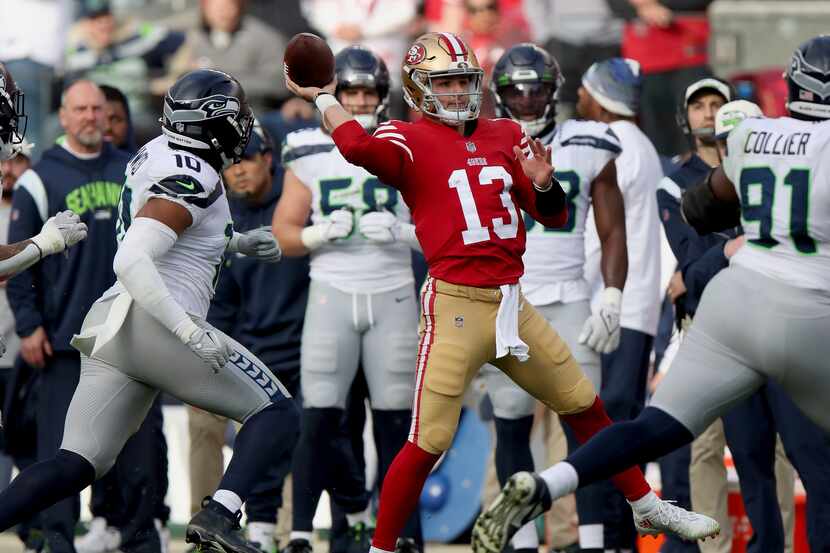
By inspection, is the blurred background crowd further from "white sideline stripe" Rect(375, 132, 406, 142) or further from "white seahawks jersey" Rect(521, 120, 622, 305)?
"white sideline stripe" Rect(375, 132, 406, 142)

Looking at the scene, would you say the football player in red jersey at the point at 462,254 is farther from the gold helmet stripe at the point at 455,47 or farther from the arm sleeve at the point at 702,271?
the arm sleeve at the point at 702,271

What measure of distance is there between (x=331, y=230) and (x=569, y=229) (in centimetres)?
100

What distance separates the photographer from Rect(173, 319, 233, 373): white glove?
5738mm

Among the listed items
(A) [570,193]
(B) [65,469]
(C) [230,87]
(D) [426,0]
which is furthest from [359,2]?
(B) [65,469]

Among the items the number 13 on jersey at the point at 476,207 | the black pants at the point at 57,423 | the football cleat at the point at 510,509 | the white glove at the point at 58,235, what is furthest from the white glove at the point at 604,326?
the black pants at the point at 57,423

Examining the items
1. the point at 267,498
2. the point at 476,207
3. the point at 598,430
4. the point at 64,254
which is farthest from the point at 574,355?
the point at 64,254

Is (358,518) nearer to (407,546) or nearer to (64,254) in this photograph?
(407,546)

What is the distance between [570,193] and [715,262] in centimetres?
69

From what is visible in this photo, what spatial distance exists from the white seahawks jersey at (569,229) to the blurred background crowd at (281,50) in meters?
1.24

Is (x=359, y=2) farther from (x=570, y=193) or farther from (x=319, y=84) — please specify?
(x=319, y=84)

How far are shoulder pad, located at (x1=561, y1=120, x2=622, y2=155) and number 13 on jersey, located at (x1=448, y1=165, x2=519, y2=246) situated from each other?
43.9 inches

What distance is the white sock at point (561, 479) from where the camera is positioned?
17.6ft

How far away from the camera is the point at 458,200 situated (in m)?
5.97

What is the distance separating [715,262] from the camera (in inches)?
267
